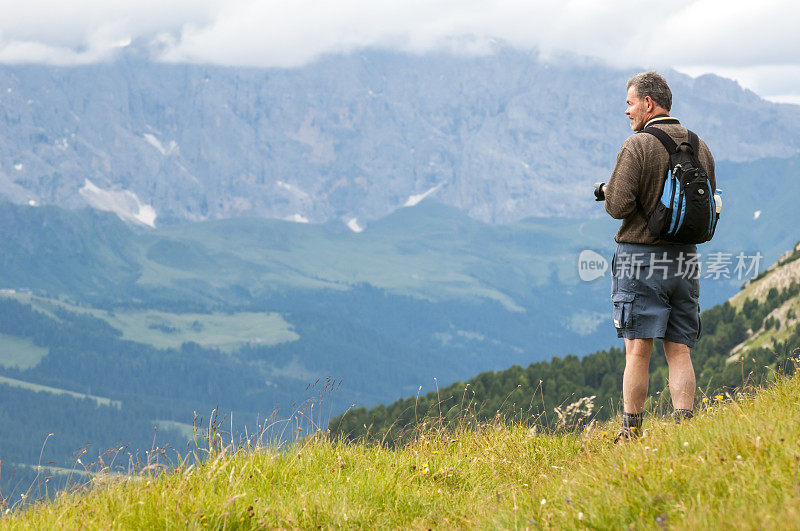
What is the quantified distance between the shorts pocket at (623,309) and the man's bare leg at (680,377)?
501 mm

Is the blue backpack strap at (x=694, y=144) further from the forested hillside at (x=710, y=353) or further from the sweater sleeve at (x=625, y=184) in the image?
the forested hillside at (x=710, y=353)

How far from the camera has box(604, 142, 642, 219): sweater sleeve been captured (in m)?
6.58

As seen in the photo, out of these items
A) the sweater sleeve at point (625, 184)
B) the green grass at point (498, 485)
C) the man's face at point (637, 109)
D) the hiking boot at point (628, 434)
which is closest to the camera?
the green grass at point (498, 485)

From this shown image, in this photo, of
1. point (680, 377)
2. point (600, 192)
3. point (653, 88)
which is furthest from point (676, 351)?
point (653, 88)

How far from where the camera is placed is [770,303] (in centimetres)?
12038

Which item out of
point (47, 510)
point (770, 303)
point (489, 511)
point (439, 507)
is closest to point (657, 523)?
point (489, 511)

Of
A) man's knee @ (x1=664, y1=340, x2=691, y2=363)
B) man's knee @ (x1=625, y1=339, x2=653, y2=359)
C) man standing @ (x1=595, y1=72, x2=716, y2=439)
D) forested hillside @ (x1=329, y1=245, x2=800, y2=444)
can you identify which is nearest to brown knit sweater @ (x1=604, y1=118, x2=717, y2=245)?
man standing @ (x1=595, y1=72, x2=716, y2=439)

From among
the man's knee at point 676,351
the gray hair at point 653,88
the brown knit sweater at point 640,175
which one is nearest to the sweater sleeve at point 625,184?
the brown knit sweater at point 640,175

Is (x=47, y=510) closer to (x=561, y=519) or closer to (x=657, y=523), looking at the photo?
(x=561, y=519)

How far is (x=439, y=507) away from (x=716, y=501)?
2.09 metres

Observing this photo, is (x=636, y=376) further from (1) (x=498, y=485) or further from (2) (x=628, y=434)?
(1) (x=498, y=485)

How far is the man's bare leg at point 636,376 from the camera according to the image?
6.72 meters

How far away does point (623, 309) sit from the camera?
22.2 ft

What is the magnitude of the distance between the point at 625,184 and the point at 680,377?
1794 millimetres
